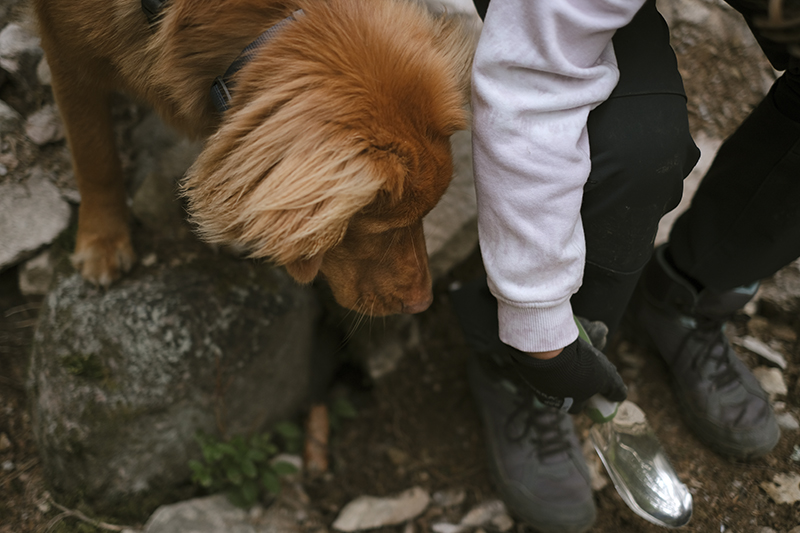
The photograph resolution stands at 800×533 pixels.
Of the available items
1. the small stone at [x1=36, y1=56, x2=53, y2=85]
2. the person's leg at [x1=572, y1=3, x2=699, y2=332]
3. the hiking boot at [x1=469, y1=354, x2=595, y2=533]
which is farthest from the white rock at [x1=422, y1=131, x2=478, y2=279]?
the small stone at [x1=36, y1=56, x2=53, y2=85]

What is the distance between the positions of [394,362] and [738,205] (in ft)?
5.04

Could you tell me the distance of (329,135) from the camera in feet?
3.22

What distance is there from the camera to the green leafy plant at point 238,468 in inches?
68.9

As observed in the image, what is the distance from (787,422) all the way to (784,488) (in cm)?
30

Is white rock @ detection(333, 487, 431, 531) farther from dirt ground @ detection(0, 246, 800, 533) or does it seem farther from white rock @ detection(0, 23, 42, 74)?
white rock @ detection(0, 23, 42, 74)

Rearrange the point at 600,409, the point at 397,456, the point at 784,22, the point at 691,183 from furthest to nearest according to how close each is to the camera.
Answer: the point at 691,183
the point at 397,456
the point at 600,409
the point at 784,22

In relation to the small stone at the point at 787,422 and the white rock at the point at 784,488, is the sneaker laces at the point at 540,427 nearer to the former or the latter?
the white rock at the point at 784,488

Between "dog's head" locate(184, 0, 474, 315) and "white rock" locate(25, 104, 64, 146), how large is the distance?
52.1 inches

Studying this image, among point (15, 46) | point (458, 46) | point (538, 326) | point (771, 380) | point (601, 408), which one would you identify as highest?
point (458, 46)

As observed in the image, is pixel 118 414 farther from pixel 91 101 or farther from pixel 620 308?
pixel 620 308

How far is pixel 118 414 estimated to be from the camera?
1.68 m

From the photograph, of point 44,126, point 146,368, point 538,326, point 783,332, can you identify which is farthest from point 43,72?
point 783,332

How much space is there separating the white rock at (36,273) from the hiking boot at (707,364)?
7.79 ft

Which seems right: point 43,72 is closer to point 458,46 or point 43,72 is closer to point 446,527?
point 458,46
